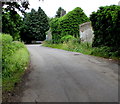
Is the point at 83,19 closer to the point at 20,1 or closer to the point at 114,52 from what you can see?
the point at 114,52

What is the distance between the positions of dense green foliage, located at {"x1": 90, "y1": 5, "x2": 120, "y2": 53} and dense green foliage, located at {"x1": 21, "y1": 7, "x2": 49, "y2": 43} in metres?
35.0

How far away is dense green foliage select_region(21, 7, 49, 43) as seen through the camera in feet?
→ 150

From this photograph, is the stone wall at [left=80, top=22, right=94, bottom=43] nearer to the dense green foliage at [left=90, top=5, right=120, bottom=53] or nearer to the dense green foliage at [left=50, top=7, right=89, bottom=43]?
the dense green foliage at [left=90, top=5, right=120, bottom=53]

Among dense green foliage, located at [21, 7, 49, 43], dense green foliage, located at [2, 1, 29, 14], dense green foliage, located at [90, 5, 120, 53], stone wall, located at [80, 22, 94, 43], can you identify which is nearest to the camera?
dense green foliage, located at [2, 1, 29, 14]

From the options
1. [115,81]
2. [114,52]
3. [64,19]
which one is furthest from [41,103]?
[64,19]

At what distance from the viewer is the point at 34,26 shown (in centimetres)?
4638

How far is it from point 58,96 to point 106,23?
912cm

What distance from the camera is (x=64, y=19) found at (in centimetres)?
2622

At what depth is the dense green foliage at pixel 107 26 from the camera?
31.9 ft

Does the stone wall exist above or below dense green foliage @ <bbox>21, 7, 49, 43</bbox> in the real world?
below

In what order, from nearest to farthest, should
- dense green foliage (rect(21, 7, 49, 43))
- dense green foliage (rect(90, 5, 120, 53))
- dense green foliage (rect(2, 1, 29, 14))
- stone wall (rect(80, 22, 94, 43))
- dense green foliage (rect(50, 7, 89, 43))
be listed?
1. dense green foliage (rect(2, 1, 29, 14))
2. dense green foliage (rect(90, 5, 120, 53))
3. stone wall (rect(80, 22, 94, 43))
4. dense green foliage (rect(50, 7, 89, 43))
5. dense green foliage (rect(21, 7, 49, 43))

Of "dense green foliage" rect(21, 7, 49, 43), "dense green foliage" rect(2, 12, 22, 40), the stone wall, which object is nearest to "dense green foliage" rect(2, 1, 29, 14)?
"dense green foliage" rect(2, 12, 22, 40)

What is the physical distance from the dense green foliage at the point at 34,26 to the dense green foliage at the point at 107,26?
115ft

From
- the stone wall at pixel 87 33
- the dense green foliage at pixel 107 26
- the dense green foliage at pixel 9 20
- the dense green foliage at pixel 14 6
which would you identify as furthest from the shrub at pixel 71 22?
the dense green foliage at pixel 14 6
